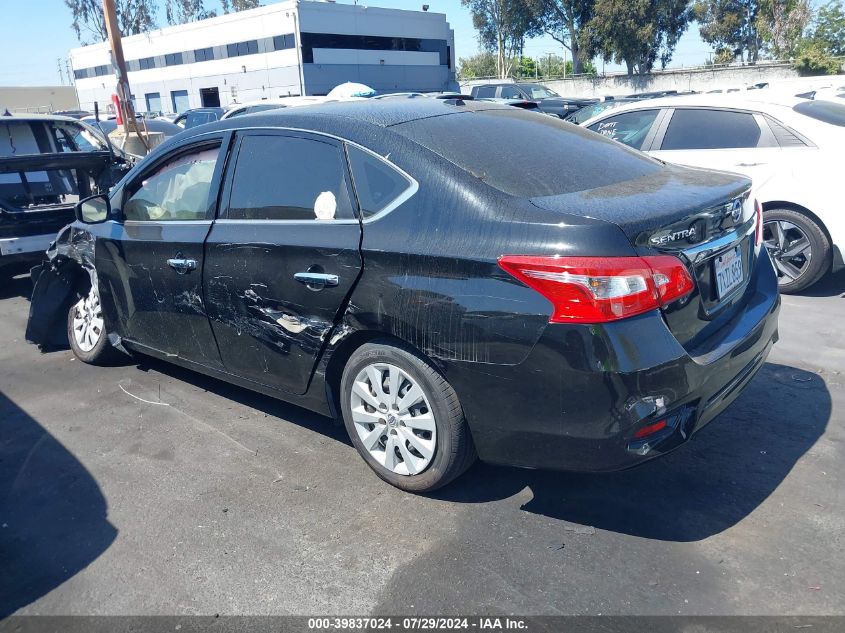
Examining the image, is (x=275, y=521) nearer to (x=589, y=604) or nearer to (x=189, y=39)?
(x=589, y=604)

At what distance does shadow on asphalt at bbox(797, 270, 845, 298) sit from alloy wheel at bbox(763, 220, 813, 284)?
225mm

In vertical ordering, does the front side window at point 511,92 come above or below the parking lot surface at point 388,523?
above

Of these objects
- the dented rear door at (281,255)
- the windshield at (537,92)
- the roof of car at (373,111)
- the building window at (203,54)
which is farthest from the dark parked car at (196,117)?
the building window at (203,54)

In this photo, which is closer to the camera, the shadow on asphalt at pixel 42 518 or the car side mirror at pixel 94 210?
the shadow on asphalt at pixel 42 518

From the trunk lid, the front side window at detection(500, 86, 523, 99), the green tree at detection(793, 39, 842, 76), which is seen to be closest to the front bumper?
the trunk lid

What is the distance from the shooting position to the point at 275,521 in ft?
10.6

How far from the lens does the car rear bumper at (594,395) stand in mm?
2637

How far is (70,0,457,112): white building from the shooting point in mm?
48062

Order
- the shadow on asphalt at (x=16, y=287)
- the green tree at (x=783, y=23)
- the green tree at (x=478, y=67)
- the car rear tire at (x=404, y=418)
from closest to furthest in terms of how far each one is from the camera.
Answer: the car rear tire at (x=404, y=418)
the shadow on asphalt at (x=16, y=287)
the green tree at (x=783, y=23)
the green tree at (x=478, y=67)

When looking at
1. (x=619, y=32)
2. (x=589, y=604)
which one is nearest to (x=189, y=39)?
(x=619, y=32)

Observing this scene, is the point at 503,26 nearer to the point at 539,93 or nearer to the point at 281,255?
the point at 539,93

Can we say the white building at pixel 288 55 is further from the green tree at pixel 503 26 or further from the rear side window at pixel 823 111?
the rear side window at pixel 823 111

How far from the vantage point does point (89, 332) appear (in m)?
5.21

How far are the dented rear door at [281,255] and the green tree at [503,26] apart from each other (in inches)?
1974
